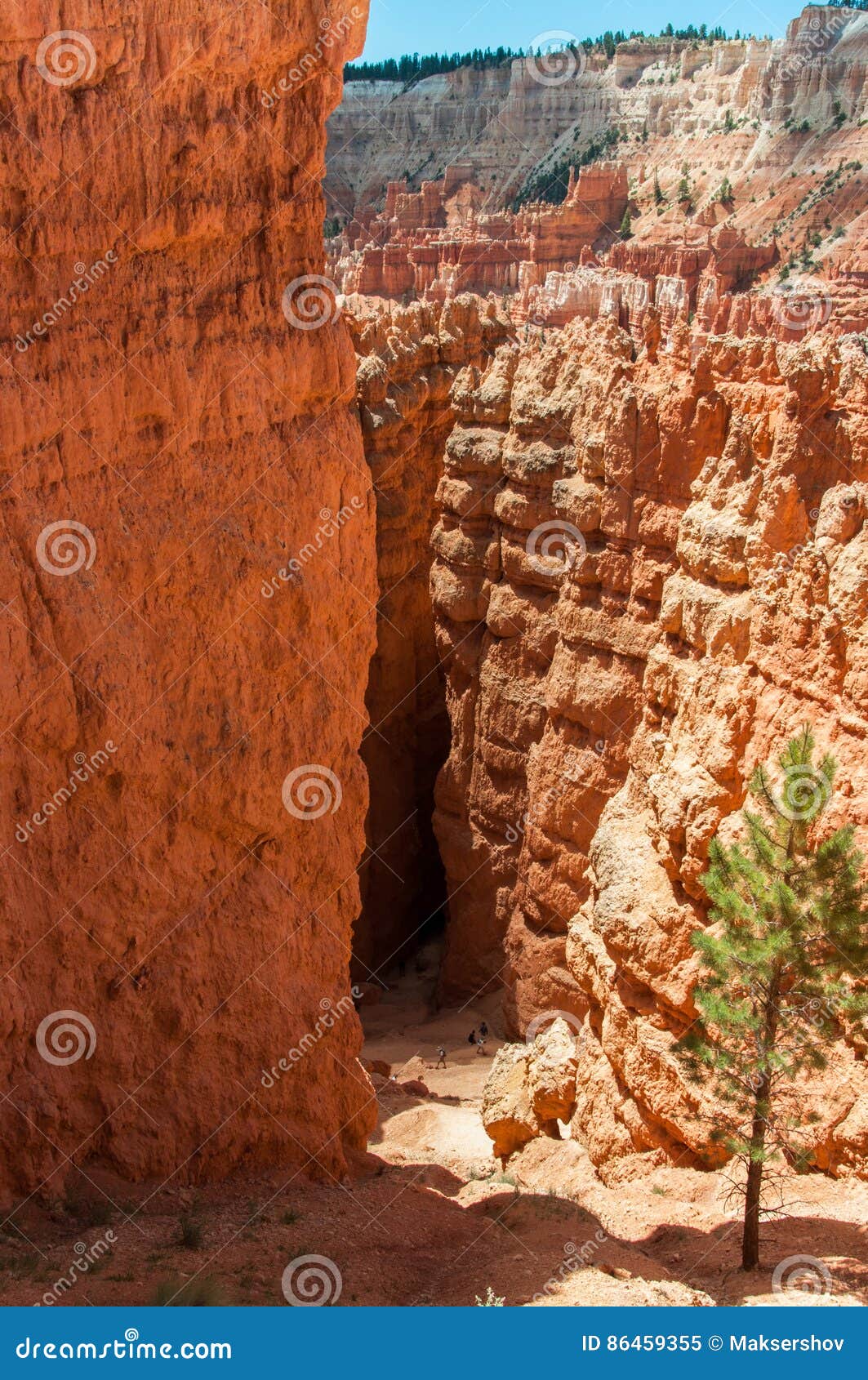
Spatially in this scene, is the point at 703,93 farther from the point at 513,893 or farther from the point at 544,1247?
the point at 544,1247

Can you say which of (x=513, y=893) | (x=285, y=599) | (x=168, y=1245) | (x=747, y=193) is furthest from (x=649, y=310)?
(x=747, y=193)

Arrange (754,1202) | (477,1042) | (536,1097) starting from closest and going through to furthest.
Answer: (754,1202)
(536,1097)
(477,1042)

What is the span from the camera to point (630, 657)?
16.2 m

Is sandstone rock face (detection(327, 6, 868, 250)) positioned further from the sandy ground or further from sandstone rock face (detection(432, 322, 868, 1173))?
the sandy ground

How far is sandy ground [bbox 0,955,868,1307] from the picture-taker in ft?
25.1

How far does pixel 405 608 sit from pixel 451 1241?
14.1 m

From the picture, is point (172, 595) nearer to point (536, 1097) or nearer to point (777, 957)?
point (777, 957)

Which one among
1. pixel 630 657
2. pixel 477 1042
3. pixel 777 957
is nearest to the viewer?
pixel 777 957

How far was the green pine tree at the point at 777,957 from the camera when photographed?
838 cm

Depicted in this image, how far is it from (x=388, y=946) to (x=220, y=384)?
15943 mm

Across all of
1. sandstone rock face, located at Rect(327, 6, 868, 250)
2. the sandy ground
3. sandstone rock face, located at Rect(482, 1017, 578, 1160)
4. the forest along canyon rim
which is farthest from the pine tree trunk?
sandstone rock face, located at Rect(327, 6, 868, 250)

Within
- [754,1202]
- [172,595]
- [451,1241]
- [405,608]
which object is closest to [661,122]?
[405,608]

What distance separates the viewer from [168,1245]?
8031 millimetres

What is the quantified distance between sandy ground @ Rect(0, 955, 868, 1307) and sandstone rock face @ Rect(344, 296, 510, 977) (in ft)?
34.9
